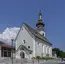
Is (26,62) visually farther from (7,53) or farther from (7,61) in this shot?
(7,53)

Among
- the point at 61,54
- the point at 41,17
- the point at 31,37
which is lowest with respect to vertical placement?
the point at 61,54

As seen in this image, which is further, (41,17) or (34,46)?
(41,17)

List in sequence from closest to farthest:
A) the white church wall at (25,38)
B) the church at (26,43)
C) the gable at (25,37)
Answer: the church at (26,43) < the gable at (25,37) < the white church wall at (25,38)

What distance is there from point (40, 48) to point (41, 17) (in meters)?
22.8

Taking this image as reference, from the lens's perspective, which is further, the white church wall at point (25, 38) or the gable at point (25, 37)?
the white church wall at point (25, 38)

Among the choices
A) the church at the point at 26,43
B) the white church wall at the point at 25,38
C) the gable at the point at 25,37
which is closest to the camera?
the church at the point at 26,43

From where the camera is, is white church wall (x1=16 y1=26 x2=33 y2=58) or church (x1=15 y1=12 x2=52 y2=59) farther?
white church wall (x1=16 y1=26 x2=33 y2=58)

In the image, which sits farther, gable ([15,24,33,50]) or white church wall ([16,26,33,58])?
white church wall ([16,26,33,58])

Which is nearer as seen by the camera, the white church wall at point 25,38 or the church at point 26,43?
the church at point 26,43

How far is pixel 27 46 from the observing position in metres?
64.1

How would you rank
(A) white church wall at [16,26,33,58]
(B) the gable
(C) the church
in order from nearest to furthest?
(C) the church < (B) the gable < (A) white church wall at [16,26,33,58]

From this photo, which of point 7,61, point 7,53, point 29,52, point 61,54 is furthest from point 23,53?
point 61,54

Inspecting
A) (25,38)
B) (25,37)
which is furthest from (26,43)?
(25,37)

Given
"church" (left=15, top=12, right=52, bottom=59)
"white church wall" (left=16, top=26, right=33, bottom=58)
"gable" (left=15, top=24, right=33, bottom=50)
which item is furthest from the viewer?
"white church wall" (left=16, top=26, right=33, bottom=58)
